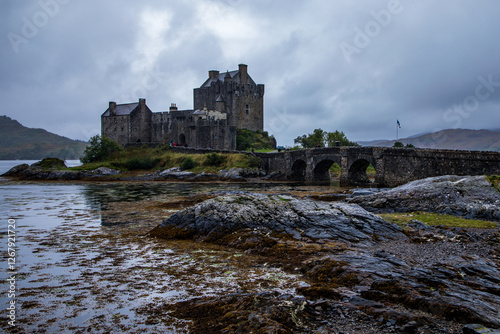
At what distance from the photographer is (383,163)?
3603 centimetres

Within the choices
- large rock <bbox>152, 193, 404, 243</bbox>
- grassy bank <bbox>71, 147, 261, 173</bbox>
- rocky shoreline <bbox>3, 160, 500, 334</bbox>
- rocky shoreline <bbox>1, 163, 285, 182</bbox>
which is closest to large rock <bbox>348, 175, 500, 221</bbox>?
rocky shoreline <bbox>3, 160, 500, 334</bbox>

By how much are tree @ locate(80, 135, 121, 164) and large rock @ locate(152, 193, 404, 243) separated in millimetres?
54909

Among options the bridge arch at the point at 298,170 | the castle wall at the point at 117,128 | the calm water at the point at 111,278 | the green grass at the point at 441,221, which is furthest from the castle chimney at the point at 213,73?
the green grass at the point at 441,221

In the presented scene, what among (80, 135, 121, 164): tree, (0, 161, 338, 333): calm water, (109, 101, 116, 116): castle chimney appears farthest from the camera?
(109, 101, 116, 116): castle chimney

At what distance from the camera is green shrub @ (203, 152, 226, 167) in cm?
5522

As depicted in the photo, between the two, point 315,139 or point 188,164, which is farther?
point 315,139

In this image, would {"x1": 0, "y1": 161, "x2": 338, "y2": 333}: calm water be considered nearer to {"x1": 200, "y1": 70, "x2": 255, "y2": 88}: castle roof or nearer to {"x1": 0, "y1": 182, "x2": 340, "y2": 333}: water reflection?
{"x1": 0, "y1": 182, "x2": 340, "y2": 333}: water reflection

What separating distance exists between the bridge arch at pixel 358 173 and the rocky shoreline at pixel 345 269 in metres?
27.1

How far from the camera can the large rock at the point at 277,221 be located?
12773 millimetres

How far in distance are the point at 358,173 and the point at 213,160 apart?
69.2 ft

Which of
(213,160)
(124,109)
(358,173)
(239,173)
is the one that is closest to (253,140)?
(213,160)

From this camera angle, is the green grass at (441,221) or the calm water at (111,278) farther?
the green grass at (441,221)

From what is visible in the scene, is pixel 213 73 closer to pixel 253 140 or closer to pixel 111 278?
pixel 253 140

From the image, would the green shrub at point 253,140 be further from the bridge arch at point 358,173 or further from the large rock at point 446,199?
the large rock at point 446,199
